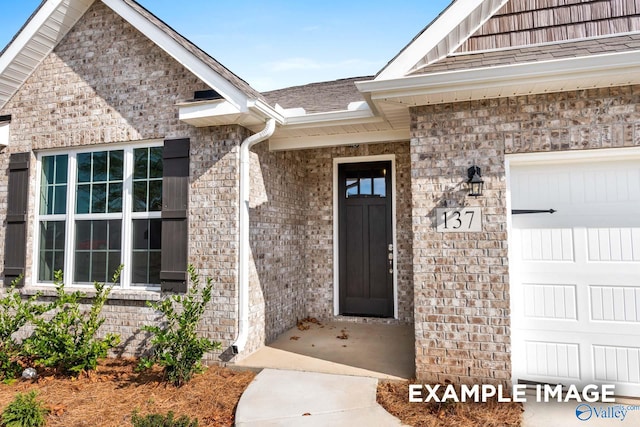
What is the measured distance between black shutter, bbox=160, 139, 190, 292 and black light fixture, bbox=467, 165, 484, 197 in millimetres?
3182

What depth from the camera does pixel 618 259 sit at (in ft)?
11.8

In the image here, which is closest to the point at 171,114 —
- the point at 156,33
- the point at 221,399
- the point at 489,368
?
the point at 156,33

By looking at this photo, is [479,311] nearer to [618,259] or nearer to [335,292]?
[618,259]

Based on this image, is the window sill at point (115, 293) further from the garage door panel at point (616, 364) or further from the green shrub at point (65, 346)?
the garage door panel at point (616, 364)

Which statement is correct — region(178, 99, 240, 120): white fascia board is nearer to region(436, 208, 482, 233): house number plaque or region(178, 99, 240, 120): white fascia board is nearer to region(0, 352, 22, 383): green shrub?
region(436, 208, 482, 233): house number plaque

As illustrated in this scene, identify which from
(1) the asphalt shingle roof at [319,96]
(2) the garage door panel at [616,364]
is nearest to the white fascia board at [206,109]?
(1) the asphalt shingle roof at [319,96]

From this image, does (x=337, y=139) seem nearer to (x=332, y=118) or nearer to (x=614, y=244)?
(x=332, y=118)

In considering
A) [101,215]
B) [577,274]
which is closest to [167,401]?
[101,215]

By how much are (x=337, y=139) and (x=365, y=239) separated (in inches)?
73.7

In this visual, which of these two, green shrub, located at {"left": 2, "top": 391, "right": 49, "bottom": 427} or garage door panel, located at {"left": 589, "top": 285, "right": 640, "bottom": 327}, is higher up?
garage door panel, located at {"left": 589, "top": 285, "right": 640, "bottom": 327}

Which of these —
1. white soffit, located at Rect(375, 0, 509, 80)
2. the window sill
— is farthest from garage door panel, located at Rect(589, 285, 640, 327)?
the window sill

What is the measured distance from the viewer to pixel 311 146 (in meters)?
5.29

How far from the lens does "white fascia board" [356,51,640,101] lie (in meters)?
3.17

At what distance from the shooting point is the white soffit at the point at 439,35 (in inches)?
149
